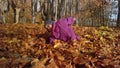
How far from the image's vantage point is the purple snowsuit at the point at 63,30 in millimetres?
8852

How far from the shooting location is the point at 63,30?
355 inches

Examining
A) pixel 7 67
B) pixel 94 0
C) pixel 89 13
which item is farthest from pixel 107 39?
pixel 89 13

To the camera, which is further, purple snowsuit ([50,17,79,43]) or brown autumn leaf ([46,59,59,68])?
purple snowsuit ([50,17,79,43])

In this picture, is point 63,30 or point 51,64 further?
point 63,30

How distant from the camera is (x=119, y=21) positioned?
738 inches

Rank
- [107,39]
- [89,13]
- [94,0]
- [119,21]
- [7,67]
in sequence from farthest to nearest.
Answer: [89,13] → [94,0] → [119,21] → [107,39] → [7,67]

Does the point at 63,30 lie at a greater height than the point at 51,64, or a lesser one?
greater

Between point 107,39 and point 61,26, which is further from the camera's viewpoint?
point 107,39

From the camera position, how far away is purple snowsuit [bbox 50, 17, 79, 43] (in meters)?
8.85

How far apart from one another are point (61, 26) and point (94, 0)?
29247mm

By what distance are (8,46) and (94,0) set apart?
30.4 meters

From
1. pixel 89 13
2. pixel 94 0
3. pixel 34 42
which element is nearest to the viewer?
pixel 34 42

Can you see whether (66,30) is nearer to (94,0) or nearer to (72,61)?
(72,61)

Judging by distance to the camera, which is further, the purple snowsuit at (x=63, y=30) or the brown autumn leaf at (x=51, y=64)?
the purple snowsuit at (x=63, y=30)
